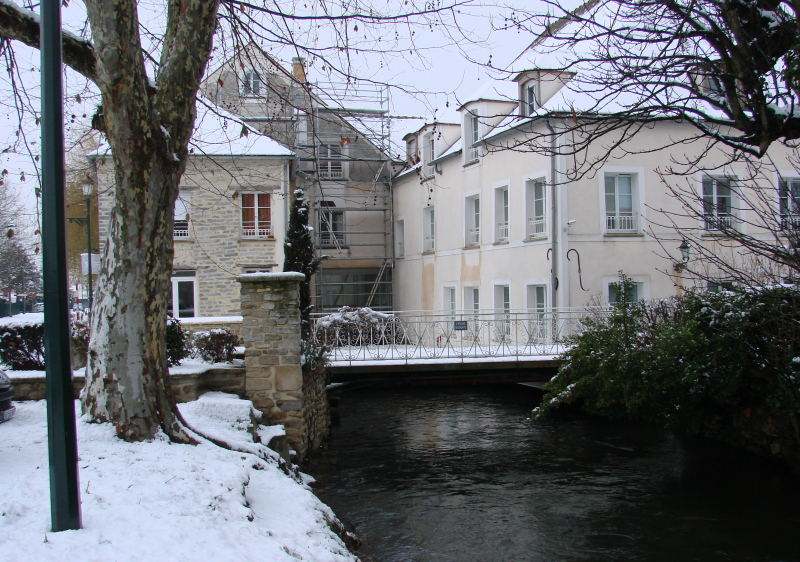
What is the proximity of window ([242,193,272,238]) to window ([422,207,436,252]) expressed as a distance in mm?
5307

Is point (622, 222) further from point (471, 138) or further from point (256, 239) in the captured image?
point (256, 239)

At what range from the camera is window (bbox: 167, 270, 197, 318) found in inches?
756

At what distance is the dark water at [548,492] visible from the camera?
632 cm

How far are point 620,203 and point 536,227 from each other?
207 cm

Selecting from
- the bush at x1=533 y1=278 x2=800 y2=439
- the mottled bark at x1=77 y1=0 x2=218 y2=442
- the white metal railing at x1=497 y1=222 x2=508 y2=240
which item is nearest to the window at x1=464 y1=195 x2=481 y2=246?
the white metal railing at x1=497 y1=222 x2=508 y2=240

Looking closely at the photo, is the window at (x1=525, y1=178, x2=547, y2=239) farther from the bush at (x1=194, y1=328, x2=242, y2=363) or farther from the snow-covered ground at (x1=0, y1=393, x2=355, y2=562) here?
the snow-covered ground at (x1=0, y1=393, x2=355, y2=562)

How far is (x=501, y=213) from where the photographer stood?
57.0ft

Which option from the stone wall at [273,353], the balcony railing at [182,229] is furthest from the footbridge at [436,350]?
the balcony railing at [182,229]

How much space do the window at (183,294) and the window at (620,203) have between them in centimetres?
1210

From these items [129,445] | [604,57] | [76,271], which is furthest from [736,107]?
[76,271]

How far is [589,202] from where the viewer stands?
15016mm

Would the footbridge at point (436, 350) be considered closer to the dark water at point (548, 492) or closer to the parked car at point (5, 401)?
the dark water at point (548, 492)

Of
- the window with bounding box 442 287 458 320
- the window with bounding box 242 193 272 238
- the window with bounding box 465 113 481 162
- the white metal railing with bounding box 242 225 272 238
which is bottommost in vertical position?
the window with bounding box 442 287 458 320

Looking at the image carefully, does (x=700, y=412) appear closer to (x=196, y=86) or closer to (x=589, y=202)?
(x=589, y=202)
